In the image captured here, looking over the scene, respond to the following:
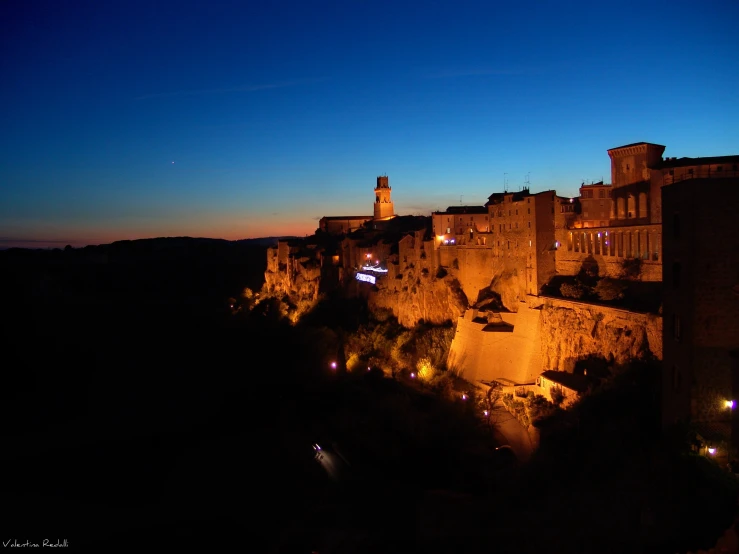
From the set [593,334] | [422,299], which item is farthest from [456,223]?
[593,334]

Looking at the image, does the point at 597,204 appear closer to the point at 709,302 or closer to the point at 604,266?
the point at 604,266

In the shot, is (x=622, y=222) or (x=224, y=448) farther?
(x=622, y=222)

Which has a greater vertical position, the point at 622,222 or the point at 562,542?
the point at 622,222

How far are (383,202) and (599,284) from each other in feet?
165

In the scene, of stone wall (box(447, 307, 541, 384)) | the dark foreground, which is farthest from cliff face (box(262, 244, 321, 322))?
stone wall (box(447, 307, 541, 384))

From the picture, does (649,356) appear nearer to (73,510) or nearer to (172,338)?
(73,510)

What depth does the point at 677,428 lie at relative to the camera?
11.9 metres

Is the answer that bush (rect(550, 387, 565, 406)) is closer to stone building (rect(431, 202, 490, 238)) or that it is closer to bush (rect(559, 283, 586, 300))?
bush (rect(559, 283, 586, 300))

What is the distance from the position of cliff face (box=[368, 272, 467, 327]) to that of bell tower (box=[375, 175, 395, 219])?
113ft

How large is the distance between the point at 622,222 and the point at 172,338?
3663 cm

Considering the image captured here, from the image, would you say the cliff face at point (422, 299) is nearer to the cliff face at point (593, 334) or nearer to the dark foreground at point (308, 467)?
the dark foreground at point (308, 467)

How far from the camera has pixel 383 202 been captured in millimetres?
68625

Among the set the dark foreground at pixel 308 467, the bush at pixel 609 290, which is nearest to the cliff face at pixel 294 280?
the dark foreground at pixel 308 467

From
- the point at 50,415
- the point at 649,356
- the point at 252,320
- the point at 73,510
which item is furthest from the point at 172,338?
the point at 649,356
